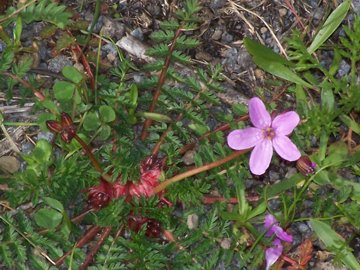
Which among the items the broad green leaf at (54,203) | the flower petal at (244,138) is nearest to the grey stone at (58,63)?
the broad green leaf at (54,203)

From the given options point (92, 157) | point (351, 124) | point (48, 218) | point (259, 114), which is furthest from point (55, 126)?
point (351, 124)

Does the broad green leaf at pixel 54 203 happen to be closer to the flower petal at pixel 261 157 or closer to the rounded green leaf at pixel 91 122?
the rounded green leaf at pixel 91 122

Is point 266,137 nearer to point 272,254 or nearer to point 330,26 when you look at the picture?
point 272,254

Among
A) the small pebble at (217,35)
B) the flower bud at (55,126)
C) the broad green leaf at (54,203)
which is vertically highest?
the flower bud at (55,126)

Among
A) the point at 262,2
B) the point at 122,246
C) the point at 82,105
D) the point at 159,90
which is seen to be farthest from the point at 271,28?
the point at 122,246

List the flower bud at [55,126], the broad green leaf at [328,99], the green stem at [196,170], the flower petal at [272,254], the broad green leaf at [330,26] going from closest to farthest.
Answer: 1. the flower bud at [55,126]
2. the green stem at [196,170]
3. the flower petal at [272,254]
4. the broad green leaf at [328,99]
5. the broad green leaf at [330,26]

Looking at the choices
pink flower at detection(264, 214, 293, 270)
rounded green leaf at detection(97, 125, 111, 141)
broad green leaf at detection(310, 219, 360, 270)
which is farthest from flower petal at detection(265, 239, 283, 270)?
rounded green leaf at detection(97, 125, 111, 141)

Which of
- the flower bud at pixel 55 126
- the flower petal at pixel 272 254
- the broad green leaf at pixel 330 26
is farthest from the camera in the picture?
the broad green leaf at pixel 330 26

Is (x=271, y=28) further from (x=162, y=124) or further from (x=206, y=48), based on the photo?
(x=162, y=124)
